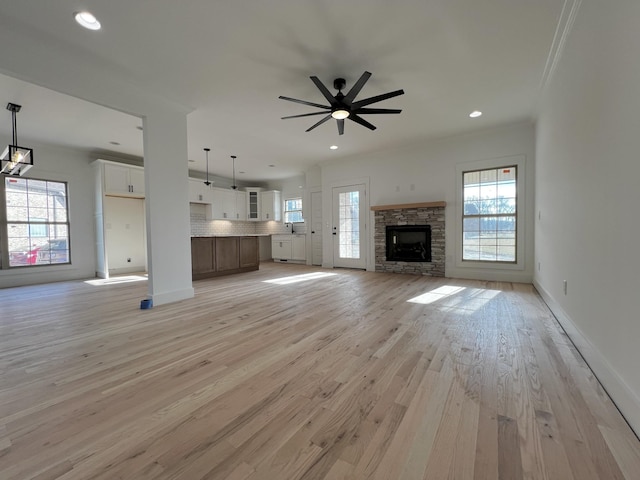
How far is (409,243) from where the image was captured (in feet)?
19.1

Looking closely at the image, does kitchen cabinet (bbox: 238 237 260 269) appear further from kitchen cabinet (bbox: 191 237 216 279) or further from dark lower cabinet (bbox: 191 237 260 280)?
kitchen cabinet (bbox: 191 237 216 279)

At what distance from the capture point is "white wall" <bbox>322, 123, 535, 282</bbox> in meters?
4.64

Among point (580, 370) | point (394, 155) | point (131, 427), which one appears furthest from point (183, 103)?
point (580, 370)

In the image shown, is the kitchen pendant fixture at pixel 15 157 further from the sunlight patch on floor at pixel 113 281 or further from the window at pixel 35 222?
the sunlight patch on floor at pixel 113 281

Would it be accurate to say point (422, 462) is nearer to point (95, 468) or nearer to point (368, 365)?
point (368, 365)

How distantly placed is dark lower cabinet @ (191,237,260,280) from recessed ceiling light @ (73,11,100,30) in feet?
11.3

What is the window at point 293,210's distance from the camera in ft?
28.9

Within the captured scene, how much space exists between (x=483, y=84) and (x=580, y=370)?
3.33m

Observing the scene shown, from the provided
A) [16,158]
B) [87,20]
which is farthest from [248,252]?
[87,20]

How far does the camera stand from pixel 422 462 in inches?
41.8

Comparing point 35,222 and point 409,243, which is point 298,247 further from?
point 35,222

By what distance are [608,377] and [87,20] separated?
4.64 metres

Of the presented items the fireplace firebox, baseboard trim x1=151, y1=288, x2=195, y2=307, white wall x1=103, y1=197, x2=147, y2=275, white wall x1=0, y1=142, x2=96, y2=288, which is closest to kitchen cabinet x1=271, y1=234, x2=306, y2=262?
the fireplace firebox

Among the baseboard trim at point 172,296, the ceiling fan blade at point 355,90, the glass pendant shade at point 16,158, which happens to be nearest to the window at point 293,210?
the baseboard trim at point 172,296
